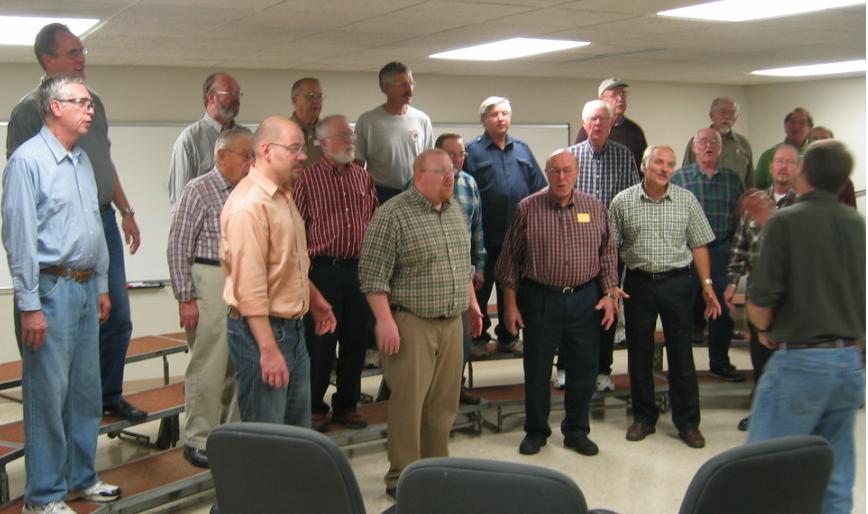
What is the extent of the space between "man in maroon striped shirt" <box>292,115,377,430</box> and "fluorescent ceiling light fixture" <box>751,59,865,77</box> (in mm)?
5436

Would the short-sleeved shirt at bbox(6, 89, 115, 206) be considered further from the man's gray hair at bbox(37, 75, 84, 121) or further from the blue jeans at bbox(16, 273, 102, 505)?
the blue jeans at bbox(16, 273, 102, 505)

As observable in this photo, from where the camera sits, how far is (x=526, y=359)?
186 inches

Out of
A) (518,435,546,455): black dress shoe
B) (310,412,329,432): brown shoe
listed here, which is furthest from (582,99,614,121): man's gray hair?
(310,412,329,432): brown shoe

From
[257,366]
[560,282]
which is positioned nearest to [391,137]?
[560,282]

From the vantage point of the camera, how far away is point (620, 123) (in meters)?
5.81

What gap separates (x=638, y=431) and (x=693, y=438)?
0.30 metres

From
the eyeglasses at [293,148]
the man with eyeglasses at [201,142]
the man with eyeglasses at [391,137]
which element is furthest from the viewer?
the man with eyeglasses at [391,137]

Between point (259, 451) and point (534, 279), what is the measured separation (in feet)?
8.41

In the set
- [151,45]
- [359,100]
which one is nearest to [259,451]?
[151,45]

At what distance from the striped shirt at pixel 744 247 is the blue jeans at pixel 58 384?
3.32 metres

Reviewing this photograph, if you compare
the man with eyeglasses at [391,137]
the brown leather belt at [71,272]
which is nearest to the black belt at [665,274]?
the man with eyeglasses at [391,137]

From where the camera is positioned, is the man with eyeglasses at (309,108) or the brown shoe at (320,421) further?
the man with eyeglasses at (309,108)

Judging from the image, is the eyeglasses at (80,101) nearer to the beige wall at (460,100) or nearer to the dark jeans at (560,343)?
the dark jeans at (560,343)

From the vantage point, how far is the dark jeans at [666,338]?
15.6ft
